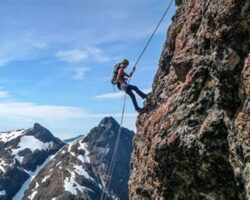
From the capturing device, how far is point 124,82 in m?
29.7

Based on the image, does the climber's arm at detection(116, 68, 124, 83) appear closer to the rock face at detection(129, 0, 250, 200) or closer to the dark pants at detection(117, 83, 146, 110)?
the dark pants at detection(117, 83, 146, 110)

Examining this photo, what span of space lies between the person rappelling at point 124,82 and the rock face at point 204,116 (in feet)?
14.4

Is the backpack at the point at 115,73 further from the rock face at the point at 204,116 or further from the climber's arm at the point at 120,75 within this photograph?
the rock face at the point at 204,116

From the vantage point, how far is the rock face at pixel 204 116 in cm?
1611

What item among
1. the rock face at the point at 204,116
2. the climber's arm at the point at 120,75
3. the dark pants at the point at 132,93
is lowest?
the rock face at the point at 204,116

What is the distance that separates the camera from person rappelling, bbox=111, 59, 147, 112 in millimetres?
29656

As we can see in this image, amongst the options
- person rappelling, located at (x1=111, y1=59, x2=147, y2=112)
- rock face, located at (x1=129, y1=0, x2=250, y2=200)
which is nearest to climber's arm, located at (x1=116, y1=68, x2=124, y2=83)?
person rappelling, located at (x1=111, y1=59, x2=147, y2=112)

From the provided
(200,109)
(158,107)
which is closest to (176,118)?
(200,109)

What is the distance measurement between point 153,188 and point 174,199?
2.54 metres

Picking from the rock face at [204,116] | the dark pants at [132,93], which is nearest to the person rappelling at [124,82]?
the dark pants at [132,93]

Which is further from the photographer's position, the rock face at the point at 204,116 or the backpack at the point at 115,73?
the backpack at the point at 115,73

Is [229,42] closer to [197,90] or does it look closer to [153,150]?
[197,90]

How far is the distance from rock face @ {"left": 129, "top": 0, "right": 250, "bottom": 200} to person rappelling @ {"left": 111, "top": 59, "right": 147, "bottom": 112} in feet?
14.4

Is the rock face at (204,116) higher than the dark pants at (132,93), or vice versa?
the dark pants at (132,93)
